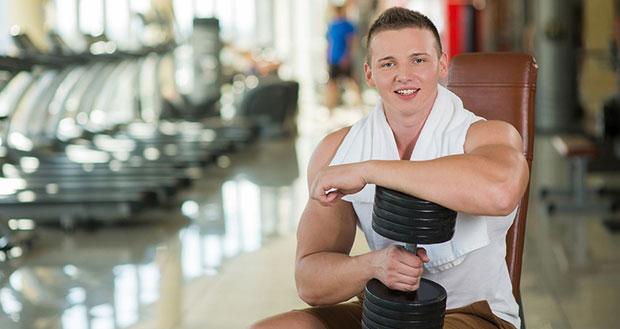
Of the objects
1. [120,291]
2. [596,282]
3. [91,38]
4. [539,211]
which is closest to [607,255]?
[596,282]

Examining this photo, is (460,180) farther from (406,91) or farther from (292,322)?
(292,322)

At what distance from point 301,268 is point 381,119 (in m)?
0.37

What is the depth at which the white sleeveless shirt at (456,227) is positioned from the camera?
1.63 metres

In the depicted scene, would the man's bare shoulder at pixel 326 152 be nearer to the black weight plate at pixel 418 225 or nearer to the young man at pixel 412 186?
the young man at pixel 412 186

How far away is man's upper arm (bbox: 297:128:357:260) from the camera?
5.94 ft

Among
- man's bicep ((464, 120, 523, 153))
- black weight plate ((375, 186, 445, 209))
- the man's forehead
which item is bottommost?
black weight plate ((375, 186, 445, 209))

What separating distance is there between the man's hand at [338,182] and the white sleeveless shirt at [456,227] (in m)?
0.14

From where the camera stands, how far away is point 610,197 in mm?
5598

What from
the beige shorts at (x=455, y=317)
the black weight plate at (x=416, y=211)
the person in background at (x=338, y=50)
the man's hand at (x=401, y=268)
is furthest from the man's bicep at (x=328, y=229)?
the person in background at (x=338, y=50)

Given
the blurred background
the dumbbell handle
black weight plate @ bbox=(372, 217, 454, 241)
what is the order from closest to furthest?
black weight plate @ bbox=(372, 217, 454, 241) < the dumbbell handle < the blurred background

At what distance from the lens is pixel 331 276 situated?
1697 mm

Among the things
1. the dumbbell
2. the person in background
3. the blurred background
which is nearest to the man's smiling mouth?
the dumbbell

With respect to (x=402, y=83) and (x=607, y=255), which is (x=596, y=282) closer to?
(x=607, y=255)

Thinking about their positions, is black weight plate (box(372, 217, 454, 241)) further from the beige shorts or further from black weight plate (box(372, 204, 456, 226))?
the beige shorts
